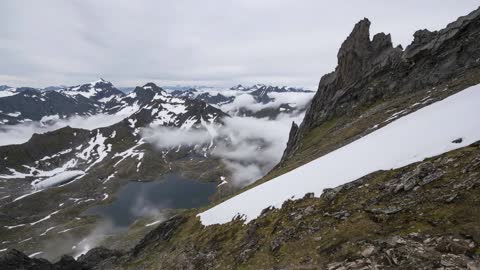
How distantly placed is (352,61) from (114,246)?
143 meters

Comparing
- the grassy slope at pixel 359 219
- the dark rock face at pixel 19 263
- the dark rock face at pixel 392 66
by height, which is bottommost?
the dark rock face at pixel 19 263

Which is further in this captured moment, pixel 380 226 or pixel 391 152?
pixel 391 152

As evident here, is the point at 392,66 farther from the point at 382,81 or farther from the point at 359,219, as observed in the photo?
the point at 359,219

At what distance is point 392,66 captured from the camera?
8962cm

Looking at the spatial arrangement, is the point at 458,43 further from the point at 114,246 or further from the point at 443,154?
the point at 114,246

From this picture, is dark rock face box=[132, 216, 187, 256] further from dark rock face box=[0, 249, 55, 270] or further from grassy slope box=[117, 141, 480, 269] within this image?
grassy slope box=[117, 141, 480, 269]

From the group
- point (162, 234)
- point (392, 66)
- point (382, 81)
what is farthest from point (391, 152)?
point (392, 66)

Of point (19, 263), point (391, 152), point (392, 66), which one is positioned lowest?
point (19, 263)

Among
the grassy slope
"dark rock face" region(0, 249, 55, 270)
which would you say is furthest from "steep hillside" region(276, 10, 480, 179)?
"dark rock face" region(0, 249, 55, 270)

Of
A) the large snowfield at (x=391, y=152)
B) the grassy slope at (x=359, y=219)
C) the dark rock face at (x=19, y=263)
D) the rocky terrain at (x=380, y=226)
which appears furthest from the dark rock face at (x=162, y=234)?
the grassy slope at (x=359, y=219)

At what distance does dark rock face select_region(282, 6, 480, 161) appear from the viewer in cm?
6781

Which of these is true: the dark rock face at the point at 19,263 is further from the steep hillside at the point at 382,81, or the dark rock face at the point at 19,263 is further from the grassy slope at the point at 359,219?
the grassy slope at the point at 359,219

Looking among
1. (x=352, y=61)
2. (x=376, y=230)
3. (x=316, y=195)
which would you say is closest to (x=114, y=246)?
(x=352, y=61)

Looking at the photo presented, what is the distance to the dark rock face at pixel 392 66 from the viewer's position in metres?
67.8
